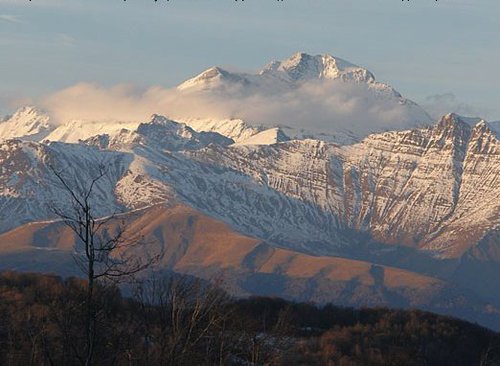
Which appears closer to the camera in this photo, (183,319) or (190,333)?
(190,333)

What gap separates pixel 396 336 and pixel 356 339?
32.4ft

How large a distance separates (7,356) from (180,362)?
25.3m

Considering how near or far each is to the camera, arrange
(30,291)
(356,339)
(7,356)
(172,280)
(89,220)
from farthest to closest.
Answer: (356,339) → (30,291) → (7,356) → (172,280) → (89,220)

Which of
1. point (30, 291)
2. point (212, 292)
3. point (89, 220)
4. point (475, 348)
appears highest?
point (89, 220)

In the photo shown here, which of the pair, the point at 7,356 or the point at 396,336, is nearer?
the point at 7,356

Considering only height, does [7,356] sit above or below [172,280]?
below

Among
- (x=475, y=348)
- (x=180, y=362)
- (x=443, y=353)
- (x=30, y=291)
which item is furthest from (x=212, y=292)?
(x=475, y=348)

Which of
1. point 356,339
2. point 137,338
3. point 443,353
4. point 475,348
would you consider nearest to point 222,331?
point 137,338

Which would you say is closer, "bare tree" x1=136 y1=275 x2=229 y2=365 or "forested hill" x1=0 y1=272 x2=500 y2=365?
"bare tree" x1=136 y1=275 x2=229 y2=365

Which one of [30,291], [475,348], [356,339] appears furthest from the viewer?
[475,348]

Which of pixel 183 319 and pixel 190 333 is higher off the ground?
pixel 190 333

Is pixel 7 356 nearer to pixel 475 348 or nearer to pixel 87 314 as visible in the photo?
pixel 87 314

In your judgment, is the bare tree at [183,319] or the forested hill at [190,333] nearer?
the bare tree at [183,319]

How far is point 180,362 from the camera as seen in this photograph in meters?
57.8
